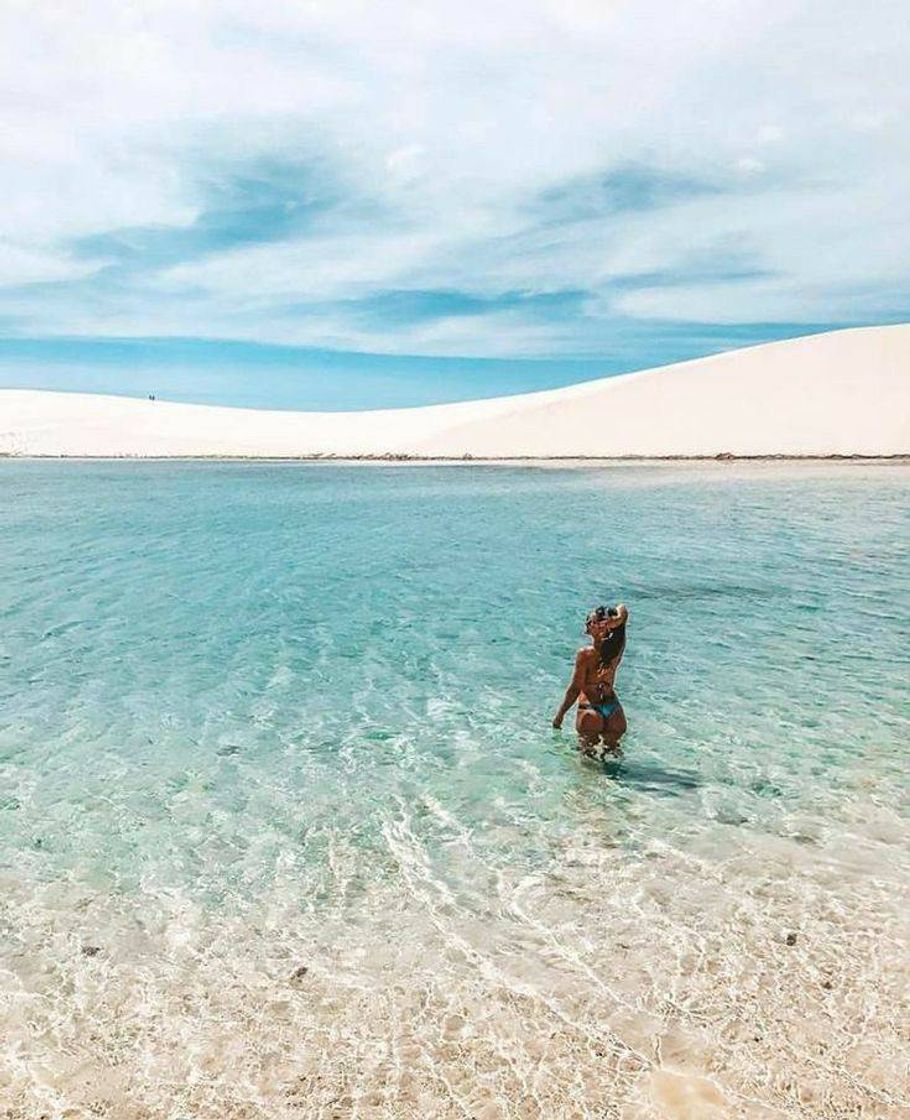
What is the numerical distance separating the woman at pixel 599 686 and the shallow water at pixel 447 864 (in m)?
0.31

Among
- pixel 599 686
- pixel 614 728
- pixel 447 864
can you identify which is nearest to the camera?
pixel 447 864

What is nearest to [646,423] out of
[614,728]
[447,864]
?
[614,728]

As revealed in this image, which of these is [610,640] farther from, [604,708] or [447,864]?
[447,864]

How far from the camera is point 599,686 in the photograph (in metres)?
8.89

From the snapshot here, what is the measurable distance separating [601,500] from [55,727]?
3238 cm

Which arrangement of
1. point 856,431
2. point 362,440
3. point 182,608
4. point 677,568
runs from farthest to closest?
point 362,440
point 856,431
point 677,568
point 182,608

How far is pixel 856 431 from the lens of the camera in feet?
239

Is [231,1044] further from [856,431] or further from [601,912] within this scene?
[856,431]

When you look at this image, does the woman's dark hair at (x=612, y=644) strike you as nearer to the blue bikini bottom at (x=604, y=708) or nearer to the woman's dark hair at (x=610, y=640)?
the woman's dark hair at (x=610, y=640)

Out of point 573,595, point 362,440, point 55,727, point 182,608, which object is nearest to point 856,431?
point 362,440

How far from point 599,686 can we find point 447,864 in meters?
2.66

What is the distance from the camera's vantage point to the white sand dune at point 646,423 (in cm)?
7575

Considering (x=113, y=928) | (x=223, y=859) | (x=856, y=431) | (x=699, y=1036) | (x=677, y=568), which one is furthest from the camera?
(x=856, y=431)

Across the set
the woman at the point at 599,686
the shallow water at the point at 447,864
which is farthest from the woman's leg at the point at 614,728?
the shallow water at the point at 447,864
